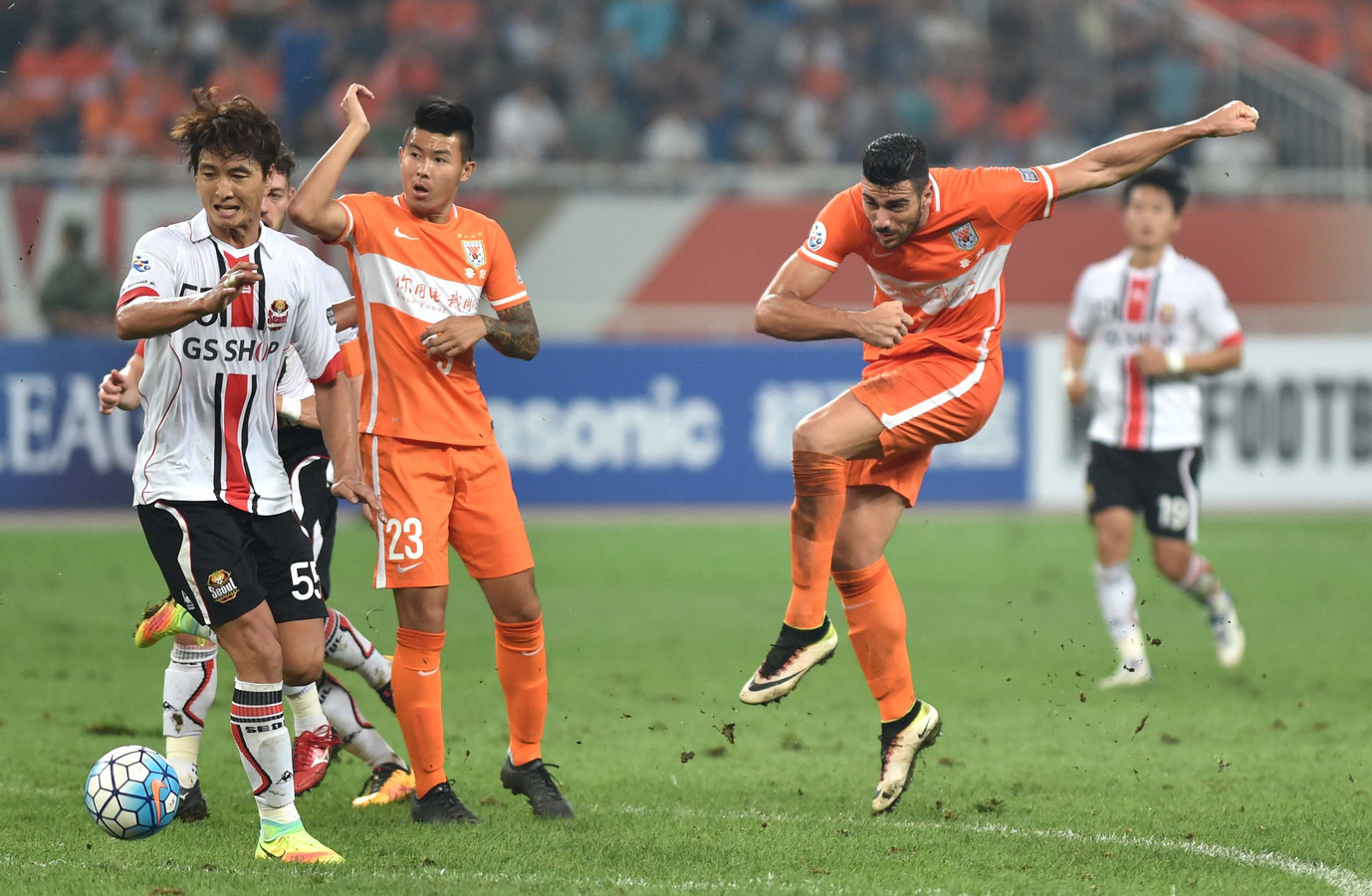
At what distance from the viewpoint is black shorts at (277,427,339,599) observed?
591cm

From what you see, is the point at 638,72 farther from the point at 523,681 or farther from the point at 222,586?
the point at 222,586

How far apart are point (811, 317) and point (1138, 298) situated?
13.1ft

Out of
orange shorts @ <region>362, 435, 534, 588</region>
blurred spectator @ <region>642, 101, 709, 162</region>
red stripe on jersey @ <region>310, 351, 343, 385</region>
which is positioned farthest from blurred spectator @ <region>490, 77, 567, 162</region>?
red stripe on jersey @ <region>310, 351, 343, 385</region>

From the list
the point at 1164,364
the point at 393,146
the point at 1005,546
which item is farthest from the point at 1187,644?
the point at 393,146

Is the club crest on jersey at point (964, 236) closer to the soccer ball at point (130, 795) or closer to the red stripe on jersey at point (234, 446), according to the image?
the red stripe on jersey at point (234, 446)

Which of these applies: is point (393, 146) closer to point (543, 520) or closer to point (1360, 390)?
point (543, 520)

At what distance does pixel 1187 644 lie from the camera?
31.2 feet

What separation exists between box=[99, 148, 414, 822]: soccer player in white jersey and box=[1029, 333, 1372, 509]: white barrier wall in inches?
396

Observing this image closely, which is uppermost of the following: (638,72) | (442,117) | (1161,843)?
(638,72)

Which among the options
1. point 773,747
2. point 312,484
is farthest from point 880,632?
point 312,484

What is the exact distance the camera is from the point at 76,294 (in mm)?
13484

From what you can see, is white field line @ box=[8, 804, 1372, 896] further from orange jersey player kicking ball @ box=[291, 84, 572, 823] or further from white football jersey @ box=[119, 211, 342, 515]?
white football jersey @ box=[119, 211, 342, 515]

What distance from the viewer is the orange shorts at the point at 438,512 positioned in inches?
207

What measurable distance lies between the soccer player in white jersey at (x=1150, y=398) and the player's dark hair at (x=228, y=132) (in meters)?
5.17
